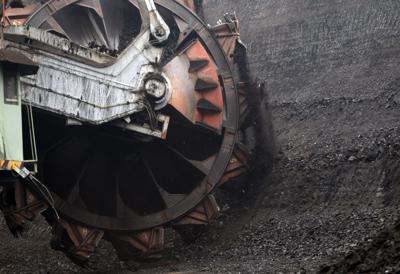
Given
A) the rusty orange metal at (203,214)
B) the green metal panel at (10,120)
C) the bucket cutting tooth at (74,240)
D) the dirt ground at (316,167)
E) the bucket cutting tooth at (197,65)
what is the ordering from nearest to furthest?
the green metal panel at (10,120), the dirt ground at (316,167), the bucket cutting tooth at (74,240), the rusty orange metal at (203,214), the bucket cutting tooth at (197,65)

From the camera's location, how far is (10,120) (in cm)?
1001

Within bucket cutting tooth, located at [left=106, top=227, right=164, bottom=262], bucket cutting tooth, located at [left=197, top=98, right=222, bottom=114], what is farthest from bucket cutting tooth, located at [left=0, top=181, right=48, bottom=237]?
bucket cutting tooth, located at [left=197, top=98, right=222, bottom=114]

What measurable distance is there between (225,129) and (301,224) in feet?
8.19

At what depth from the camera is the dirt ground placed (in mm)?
10086

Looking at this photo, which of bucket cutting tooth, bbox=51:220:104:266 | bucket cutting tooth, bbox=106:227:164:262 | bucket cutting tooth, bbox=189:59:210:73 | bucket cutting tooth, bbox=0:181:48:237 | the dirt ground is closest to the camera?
the dirt ground

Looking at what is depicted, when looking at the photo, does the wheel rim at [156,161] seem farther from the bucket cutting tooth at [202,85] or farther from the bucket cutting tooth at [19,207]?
the bucket cutting tooth at [19,207]

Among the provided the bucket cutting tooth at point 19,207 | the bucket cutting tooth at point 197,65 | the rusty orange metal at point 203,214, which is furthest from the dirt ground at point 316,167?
the bucket cutting tooth at point 197,65

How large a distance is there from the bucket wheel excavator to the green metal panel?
1.34 ft

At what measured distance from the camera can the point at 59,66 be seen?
36.2 ft

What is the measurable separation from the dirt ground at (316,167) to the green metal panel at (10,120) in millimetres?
3035

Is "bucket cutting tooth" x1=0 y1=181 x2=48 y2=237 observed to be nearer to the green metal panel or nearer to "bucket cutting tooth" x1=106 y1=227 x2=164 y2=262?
the green metal panel

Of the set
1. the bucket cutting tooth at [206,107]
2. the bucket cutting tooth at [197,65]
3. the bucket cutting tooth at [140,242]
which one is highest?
the bucket cutting tooth at [197,65]

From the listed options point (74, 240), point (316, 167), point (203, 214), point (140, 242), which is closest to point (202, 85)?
point (203, 214)

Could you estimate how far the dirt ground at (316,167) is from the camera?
33.1 ft
